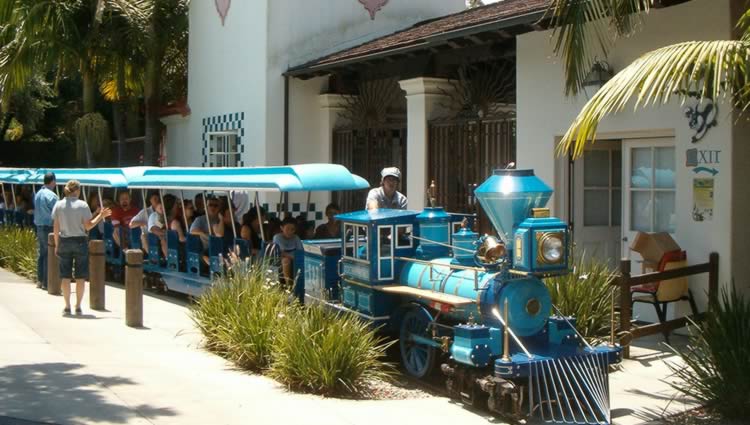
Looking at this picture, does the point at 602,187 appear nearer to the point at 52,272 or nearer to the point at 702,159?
the point at 702,159

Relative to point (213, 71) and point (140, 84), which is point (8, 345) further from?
point (140, 84)

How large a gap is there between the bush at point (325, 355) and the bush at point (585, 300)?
2.24 metres

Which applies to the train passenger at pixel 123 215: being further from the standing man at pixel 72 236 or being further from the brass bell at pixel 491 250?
the brass bell at pixel 491 250

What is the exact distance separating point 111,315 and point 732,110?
7976 millimetres

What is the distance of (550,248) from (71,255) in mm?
7070

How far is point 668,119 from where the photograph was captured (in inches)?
408

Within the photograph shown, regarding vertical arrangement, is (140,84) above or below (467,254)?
above

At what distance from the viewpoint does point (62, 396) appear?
25.2 ft

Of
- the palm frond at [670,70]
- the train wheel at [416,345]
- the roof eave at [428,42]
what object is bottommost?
the train wheel at [416,345]

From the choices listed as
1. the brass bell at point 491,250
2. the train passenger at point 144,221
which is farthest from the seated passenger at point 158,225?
the brass bell at point 491,250

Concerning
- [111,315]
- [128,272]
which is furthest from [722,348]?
[111,315]

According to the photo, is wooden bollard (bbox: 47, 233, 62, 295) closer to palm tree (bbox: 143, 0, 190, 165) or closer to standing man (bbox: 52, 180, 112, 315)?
standing man (bbox: 52, 180, 112, 315)

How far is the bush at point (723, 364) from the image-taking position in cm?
732

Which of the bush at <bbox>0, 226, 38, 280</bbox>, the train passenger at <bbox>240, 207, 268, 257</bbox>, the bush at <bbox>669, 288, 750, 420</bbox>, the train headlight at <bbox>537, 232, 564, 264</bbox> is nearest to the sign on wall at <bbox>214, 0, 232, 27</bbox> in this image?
the bush at <bbox>0, 226, 38, 280</bbox>
